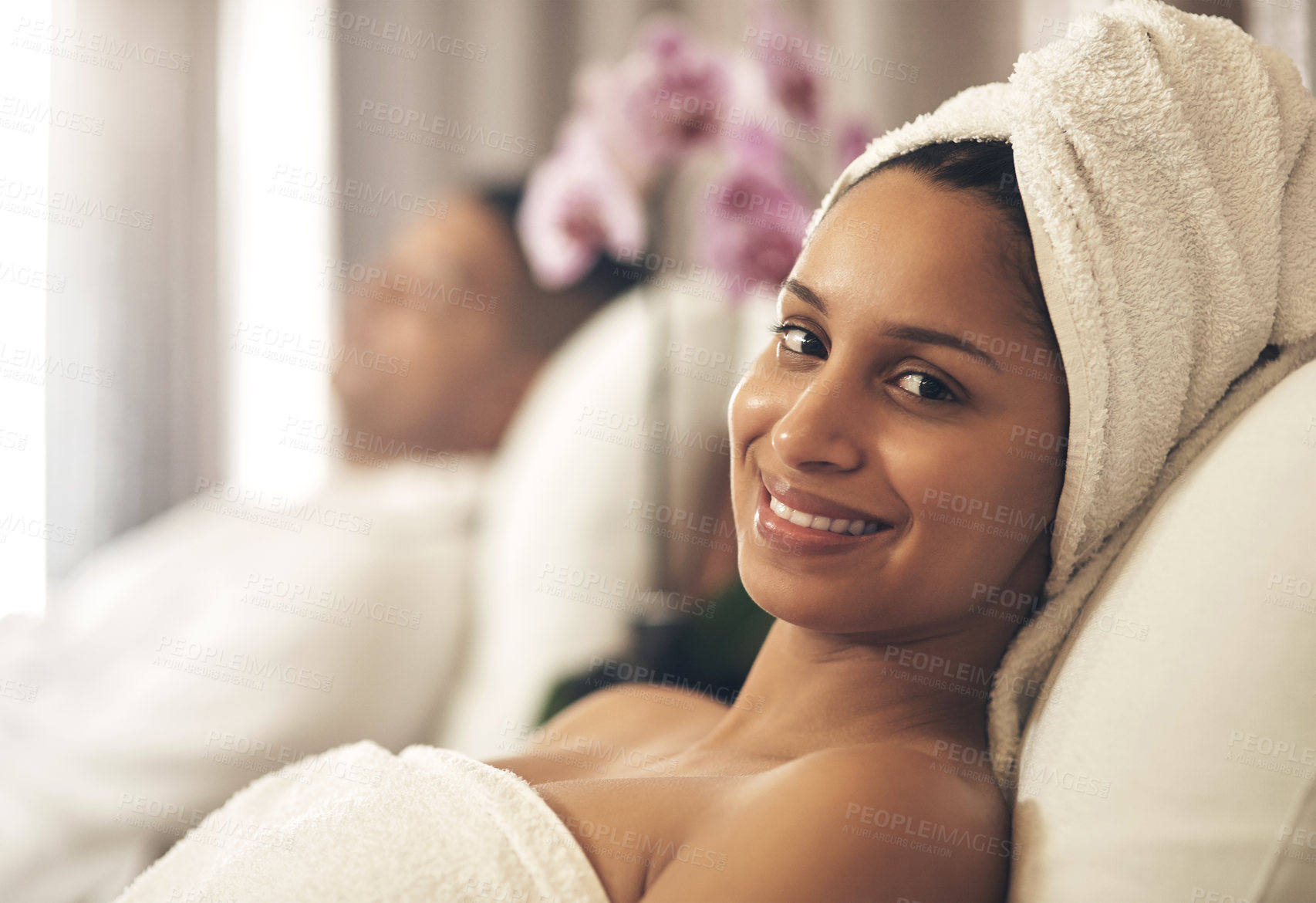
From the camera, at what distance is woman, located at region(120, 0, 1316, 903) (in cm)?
69

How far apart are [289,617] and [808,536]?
53.2 inches

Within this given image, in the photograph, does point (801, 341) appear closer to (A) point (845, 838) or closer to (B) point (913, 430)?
(B) point (913, 430)

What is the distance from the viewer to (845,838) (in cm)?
64

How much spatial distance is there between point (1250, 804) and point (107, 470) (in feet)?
11.6

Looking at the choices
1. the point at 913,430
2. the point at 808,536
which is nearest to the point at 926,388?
the point at 913,430

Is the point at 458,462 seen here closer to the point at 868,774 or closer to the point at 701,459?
the point at 701,459

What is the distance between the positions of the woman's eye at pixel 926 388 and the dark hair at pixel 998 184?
0.08m

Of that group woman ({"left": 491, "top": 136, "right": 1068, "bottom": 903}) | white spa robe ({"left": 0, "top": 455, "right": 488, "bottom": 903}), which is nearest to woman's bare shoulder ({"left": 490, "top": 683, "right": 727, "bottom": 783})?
woman ({"left": 491, "top": 136, "right": 1068, "bottom": 903})

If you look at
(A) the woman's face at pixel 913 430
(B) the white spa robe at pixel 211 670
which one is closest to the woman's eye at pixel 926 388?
(A) the woman's face at pixel 913 430

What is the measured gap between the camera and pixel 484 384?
2500 mm

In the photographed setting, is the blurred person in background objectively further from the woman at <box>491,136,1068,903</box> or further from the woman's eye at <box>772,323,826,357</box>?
the woman's eye at <box>772,323,826,357</box>

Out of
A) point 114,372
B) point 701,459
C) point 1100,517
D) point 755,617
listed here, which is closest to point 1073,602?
point 1100,517

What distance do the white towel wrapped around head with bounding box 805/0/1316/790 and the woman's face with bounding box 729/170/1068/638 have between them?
34mm

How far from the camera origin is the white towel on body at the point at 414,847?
2.20 feet
